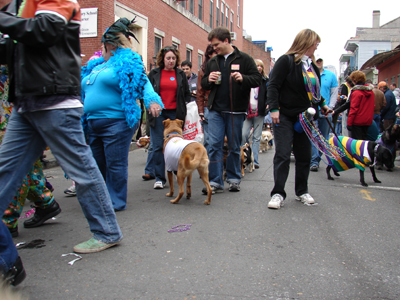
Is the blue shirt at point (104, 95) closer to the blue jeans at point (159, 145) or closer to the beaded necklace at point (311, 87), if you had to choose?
the blue jeans at point (159, 145)

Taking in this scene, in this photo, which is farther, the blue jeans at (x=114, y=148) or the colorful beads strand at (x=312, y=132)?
the colorful beads strand at (x=312, y=132)

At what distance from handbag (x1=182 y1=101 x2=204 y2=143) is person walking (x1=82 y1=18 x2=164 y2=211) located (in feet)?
6.46

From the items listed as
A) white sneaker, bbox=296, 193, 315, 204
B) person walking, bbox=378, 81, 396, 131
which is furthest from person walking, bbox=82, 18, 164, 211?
person walking, bbox=378, 81, 396, 131

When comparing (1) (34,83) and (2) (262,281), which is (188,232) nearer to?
(2) (262,281)

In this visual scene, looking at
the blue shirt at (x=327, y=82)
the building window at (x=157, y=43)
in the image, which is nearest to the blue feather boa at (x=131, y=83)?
the blue shirt at (x=327, y=82)

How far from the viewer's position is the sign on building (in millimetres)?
14258

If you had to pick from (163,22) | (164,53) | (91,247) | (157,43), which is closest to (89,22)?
(157,43)

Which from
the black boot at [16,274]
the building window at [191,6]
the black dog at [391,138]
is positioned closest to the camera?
the black boot at [16,274]

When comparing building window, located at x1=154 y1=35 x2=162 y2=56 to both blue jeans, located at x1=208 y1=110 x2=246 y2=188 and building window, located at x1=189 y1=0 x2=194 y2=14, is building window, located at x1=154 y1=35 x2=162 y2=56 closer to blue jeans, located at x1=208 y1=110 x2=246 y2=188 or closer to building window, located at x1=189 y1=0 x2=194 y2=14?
building window, located at x1=189 y1=0 x2=194 y2=14

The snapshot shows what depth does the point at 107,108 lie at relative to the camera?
154 inches

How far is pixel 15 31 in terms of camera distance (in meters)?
2.26

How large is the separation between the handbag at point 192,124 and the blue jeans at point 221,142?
2.44 feet

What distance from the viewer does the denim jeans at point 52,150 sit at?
2.55 meters

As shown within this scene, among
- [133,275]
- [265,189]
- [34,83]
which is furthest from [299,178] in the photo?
[34,83]
